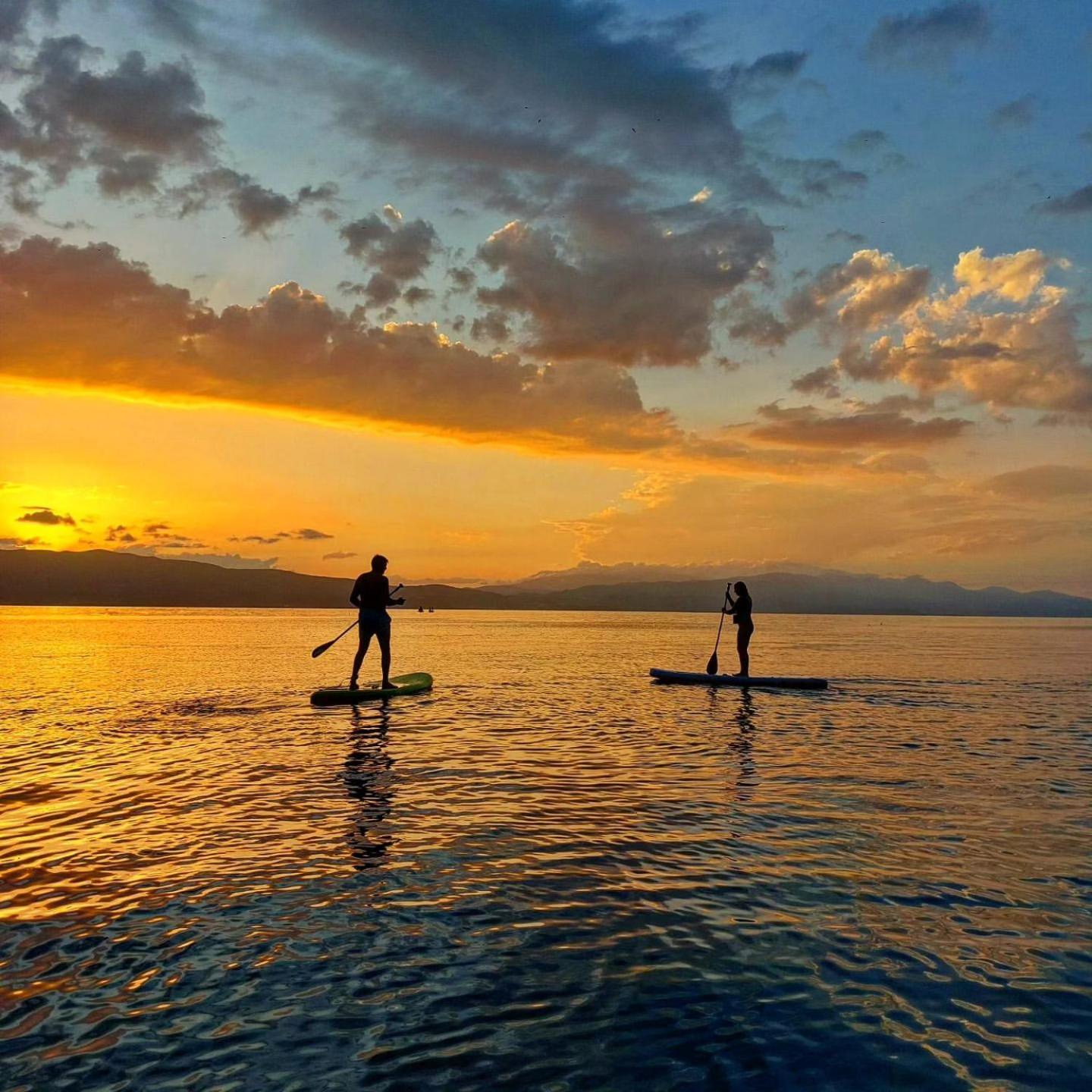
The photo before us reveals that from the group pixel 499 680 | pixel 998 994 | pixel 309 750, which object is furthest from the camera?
pixel 499 680

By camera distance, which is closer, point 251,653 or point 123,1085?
point 123,1085

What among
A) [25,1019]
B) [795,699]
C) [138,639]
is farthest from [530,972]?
[138,639]

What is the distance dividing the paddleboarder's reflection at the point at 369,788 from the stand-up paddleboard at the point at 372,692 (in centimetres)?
321

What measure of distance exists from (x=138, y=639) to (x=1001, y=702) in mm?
75700

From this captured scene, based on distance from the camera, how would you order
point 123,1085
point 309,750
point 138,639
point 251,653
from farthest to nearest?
point 138,639 < point 251,653 < point 309,750 < point 123,1085

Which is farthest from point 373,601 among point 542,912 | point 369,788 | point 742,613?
point 542,912

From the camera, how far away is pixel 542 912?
29.7 ft

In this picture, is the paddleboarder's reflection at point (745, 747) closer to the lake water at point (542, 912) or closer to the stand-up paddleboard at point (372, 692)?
the lake water at point (542, 912)

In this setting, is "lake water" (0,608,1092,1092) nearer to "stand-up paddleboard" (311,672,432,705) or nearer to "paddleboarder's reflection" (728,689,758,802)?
"paddleboarder's reflection" (728,689,758,802)

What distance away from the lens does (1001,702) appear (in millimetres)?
31703

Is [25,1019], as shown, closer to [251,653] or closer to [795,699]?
[795,699]

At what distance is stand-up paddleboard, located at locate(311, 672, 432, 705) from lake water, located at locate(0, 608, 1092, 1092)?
670 centimetres

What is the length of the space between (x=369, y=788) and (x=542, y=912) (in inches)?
282

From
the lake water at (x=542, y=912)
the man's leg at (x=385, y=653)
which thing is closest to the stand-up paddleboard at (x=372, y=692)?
the man's leg at (x=385, y=653)
